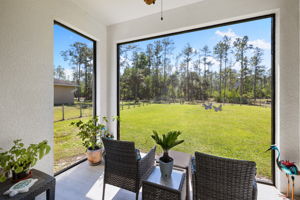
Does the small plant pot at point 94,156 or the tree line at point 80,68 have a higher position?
the tree line at point 80,68

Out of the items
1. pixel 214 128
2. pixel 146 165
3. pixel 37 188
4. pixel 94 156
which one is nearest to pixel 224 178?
pixel 146 165

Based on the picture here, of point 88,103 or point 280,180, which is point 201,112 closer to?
point 280,180

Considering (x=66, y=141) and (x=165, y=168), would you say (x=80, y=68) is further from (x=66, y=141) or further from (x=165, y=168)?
(x=165, y=168)

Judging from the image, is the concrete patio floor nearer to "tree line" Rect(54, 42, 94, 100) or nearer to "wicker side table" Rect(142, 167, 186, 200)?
"wicker side table" Rect(142, 167, 186, 200)

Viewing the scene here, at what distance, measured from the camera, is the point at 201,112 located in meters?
2.38

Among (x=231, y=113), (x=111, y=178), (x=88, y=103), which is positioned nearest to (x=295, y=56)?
(x=231, y=113)

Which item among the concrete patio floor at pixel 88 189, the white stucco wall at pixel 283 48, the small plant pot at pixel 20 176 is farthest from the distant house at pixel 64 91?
the white stucco wall at pixel 283 48

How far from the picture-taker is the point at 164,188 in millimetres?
1209

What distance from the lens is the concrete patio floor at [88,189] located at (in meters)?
1.75

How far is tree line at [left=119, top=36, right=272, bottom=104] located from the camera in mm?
2076

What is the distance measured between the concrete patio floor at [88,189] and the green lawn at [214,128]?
346mm

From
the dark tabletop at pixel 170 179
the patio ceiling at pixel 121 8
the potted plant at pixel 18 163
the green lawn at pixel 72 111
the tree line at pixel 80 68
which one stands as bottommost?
the dark tabletop at pixel 170 179

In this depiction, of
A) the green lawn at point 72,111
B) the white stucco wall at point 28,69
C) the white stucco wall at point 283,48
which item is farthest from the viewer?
the green lawn at point 72,111

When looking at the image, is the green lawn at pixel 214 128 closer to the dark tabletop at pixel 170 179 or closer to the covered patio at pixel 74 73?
the covered patio at pixel 74 73
